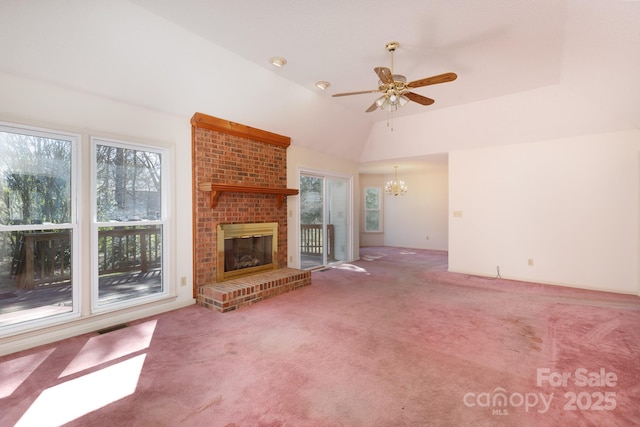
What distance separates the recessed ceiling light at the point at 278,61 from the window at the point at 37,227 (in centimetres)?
225

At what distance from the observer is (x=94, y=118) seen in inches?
123

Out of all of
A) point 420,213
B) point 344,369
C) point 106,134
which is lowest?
point 344,369

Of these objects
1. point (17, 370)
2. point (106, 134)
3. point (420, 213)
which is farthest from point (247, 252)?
point (420, 213)

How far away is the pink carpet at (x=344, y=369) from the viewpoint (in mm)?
1843

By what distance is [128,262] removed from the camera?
3656 mm

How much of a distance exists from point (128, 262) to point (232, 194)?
1.57 meters

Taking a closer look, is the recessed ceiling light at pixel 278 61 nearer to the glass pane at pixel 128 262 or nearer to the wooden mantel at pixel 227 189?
the wooden mantel at pixel 227 189

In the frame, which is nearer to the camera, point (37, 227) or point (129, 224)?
point (37, 227)

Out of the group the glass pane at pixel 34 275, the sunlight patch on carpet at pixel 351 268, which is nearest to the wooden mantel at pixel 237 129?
the glass pane at pixel 34 275

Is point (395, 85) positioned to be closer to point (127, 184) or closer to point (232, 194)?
point (232, 194)

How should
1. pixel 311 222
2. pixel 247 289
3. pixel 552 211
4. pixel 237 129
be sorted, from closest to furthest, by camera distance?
pixel 247 289
pixel 237 129
pixel 552 211
pixel 311 222

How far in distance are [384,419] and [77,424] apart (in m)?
1.80

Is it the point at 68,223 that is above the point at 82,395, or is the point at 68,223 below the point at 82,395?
above

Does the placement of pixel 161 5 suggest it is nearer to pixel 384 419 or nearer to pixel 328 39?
pixel 328 39
